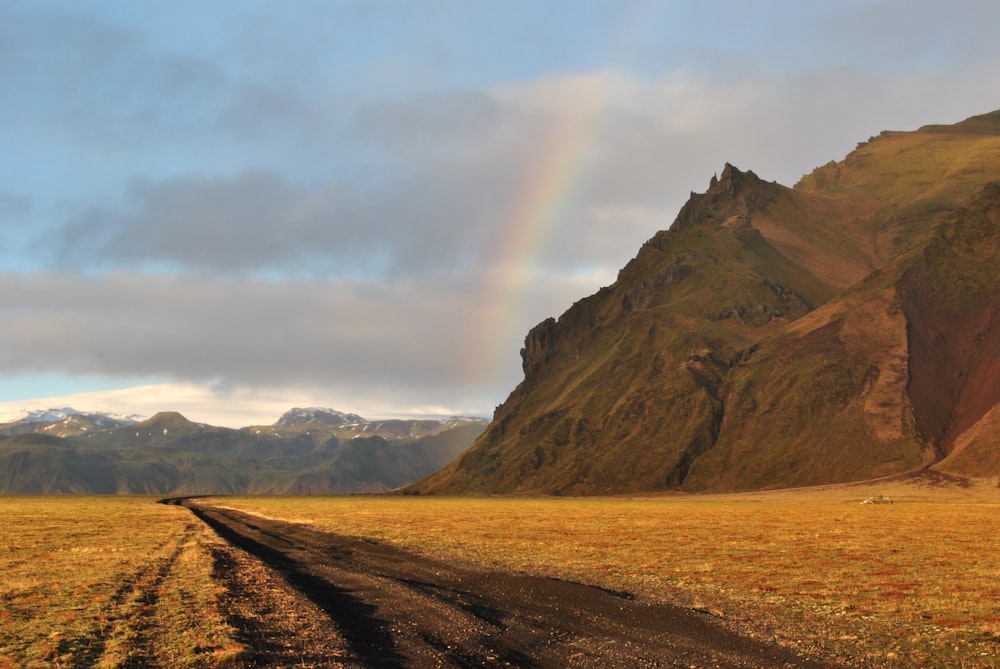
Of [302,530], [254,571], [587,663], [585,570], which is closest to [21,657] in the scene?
[587,663]

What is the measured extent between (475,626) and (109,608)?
45.4ft

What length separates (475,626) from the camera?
24359 millimetres

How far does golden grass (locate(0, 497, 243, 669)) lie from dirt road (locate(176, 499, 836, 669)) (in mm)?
1626

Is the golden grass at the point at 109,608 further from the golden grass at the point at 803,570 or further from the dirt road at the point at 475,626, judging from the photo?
the golden grass at the point at 803,570

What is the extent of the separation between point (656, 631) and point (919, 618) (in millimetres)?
10541

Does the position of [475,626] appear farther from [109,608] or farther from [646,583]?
[109,608]

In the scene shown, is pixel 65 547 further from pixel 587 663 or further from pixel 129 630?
pixel 587 663

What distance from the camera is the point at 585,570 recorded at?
3922cm

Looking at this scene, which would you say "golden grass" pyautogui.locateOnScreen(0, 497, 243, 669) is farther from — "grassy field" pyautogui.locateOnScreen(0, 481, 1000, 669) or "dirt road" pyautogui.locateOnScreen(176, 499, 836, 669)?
"dirt road" pyautogui.locateOnScreen(176, 499, 836, 669)

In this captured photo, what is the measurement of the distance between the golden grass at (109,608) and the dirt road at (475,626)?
5.34 feet

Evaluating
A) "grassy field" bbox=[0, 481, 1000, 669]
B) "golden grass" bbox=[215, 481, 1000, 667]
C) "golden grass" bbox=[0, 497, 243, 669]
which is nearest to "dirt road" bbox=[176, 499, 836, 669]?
"golden grass" bbox=[0, 497, 243, 669]

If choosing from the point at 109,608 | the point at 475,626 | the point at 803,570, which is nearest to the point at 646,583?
the point at 803,570

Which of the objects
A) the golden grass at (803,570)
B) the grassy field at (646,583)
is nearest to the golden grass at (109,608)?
the grassy field at (646,583)

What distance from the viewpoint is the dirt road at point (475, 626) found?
66.9 feet
